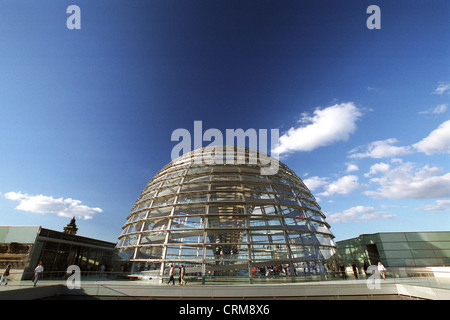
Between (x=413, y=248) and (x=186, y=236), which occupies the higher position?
(x=186, y=236)

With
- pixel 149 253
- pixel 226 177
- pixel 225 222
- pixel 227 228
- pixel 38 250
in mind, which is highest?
pixel 226 177

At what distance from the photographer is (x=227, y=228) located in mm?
16469

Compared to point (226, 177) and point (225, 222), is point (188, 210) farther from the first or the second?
point (226, 177)

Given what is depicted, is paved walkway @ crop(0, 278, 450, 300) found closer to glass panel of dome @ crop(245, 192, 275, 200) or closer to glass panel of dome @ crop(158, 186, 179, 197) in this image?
glass panel of dome @ crop(245, 192, 275, 200)

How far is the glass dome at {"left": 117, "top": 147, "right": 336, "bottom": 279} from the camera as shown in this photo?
50.2ft

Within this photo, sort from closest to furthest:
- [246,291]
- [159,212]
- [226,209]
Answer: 1. [246,291]
2. [226,209]
3. [159,212]

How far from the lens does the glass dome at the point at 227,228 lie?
1531 centimetres

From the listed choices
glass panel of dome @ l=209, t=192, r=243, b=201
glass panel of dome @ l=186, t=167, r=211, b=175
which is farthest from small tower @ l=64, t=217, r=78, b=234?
glass panel of dome @ l=209, t=192, r=243, b=201

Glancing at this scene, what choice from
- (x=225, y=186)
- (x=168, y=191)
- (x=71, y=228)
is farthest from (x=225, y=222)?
(x=71, y=228)

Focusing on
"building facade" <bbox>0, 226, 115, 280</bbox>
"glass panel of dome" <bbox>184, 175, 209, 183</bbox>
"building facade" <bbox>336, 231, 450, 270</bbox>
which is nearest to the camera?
"building facade" <bbox>0, 226, 115, 280</bbox>
